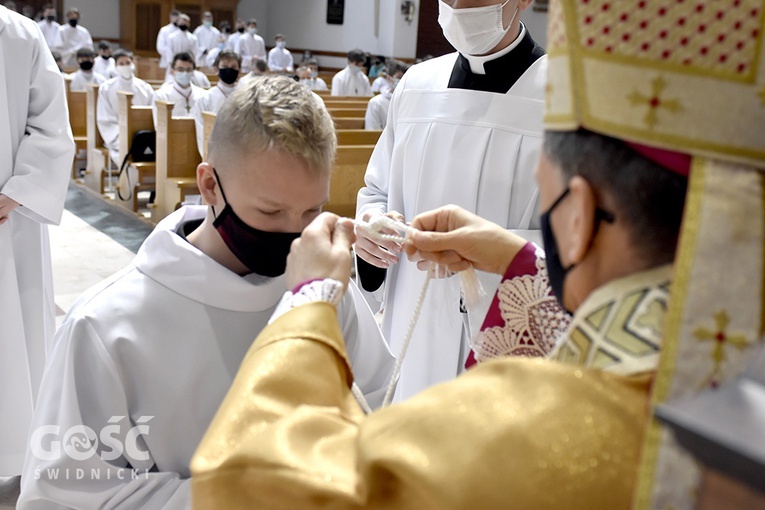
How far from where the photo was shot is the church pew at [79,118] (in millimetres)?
9711

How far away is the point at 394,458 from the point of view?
958 millimetres

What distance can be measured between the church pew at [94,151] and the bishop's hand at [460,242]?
25.4 ft

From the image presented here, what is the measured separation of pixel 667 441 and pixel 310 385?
1.75 ft

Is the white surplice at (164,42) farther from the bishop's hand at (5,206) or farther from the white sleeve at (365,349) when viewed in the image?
the white sleeve at (365,349)

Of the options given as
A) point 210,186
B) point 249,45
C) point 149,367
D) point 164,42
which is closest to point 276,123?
point 210,186

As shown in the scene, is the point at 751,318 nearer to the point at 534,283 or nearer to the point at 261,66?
the point at 534,283

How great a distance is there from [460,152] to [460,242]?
897 mm

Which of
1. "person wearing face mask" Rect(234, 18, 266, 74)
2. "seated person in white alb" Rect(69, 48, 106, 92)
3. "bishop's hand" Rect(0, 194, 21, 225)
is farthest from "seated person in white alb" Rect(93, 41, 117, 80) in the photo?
"bishop's hand" Rect(0, 194, 21, 225)

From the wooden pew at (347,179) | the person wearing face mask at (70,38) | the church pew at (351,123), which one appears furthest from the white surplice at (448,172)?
the person wearing face mask at (70,38)

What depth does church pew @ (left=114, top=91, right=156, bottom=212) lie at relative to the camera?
8.12m

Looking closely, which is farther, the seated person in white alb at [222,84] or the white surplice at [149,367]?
the seated person in white alb at [222,84]

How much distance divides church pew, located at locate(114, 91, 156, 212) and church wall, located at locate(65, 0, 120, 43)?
13.8 m

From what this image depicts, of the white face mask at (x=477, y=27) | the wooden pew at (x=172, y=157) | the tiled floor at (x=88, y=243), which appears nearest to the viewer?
the white face mask at (x=477, y=27)

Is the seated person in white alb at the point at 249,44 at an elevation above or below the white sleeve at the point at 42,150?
above
